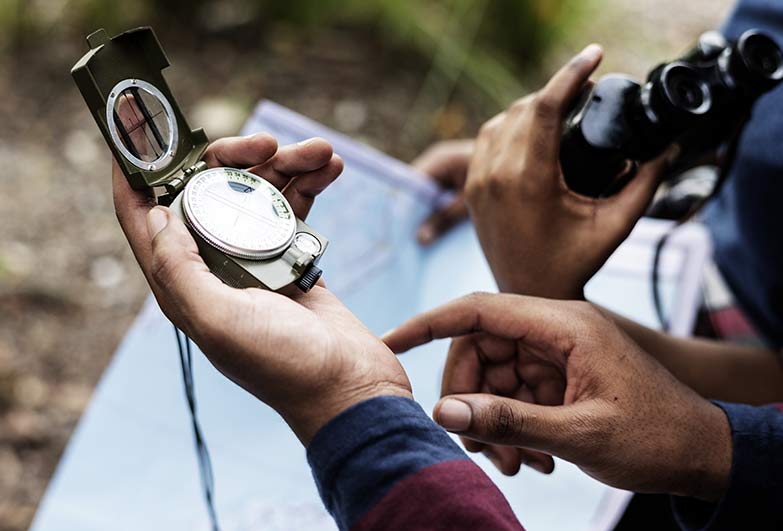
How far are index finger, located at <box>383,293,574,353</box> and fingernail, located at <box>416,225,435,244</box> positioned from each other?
1.38ft

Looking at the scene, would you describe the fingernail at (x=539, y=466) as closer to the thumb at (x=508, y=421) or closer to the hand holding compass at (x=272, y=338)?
the thumb at (x=508, y=421)

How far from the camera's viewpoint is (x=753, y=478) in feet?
2.58

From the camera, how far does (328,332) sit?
24.6 inches

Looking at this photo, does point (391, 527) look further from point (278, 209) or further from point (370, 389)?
point (278, 209)

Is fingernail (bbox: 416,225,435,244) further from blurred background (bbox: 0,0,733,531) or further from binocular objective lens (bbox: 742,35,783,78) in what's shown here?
blurred background (bbox: 0,0,733,531)

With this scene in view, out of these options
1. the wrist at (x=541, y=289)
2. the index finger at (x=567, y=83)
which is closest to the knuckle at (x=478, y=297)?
the wrist at (x=541, y=289)

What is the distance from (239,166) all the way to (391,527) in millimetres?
375

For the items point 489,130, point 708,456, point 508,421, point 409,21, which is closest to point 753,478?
point 708,456

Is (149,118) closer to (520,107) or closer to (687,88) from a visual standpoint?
(520,107)

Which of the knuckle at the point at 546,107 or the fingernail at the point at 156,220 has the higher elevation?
the fingernail at the point at 156,220

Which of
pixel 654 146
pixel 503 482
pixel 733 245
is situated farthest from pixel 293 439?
pixel 733 245

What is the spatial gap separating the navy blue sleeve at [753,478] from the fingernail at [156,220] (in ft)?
1.99

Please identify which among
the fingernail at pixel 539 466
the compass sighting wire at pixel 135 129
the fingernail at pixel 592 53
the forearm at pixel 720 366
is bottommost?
the forearm at pixel 720 366

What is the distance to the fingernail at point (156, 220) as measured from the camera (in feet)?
2.12
